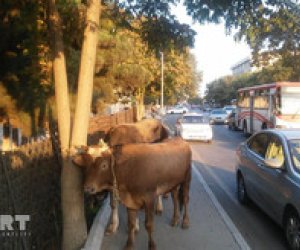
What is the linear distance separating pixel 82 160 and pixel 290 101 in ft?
61.7

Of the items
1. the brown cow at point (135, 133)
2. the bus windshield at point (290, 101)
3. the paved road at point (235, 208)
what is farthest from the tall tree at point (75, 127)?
the bus windshield at point (290, 101)

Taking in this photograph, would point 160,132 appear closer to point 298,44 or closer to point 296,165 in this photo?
point 296,165

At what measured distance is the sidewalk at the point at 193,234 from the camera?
6.72 m

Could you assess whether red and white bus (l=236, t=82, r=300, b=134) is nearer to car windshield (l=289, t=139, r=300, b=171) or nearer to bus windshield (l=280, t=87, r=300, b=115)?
bus windshield (l=280, t=87, r=300, b=115)

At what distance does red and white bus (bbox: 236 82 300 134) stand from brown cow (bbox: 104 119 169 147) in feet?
45.4

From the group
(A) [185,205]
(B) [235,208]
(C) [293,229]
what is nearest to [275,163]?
(C) [293,229]

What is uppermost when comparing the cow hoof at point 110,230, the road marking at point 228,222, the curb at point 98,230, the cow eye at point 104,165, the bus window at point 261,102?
the bus window at point 261,102

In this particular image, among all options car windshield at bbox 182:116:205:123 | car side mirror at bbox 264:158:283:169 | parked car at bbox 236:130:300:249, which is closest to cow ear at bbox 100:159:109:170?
parked car at bbox 236:130:300:249

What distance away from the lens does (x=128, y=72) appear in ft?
59.5

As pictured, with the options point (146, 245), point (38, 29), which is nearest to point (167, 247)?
point (146, 245)

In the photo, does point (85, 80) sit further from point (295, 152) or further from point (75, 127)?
point (295, 152)

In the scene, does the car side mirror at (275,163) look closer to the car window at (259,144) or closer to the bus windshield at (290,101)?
the car window at (259,144)

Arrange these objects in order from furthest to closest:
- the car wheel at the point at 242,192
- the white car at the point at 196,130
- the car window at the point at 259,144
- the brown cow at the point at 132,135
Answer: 1. the white car at the point at 196,130
2. the car wheel at the point at 242,192
3. the car window at the point at 259,144
4. the brown cow at the point at 132,135

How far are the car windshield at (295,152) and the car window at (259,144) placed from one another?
87cm
